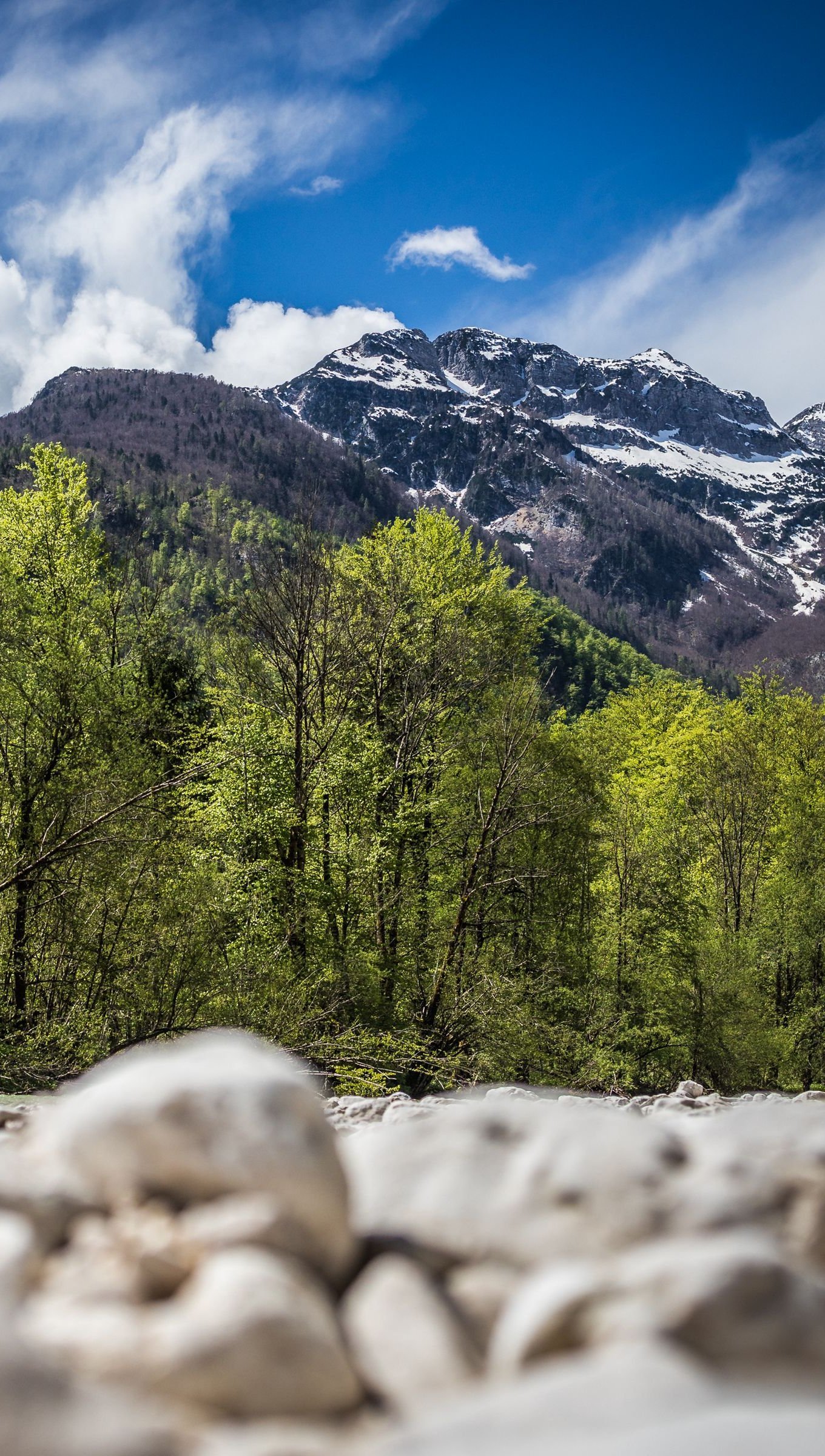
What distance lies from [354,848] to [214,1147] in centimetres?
1150

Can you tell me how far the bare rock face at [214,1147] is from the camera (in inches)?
77.1

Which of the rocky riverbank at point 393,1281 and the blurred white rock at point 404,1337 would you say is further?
the blurred white rock at point 404,1337

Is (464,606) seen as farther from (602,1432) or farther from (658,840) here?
(602,1432)

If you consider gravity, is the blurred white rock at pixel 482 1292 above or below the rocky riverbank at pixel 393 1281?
below

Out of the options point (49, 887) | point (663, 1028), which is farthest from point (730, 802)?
point (49, 887)

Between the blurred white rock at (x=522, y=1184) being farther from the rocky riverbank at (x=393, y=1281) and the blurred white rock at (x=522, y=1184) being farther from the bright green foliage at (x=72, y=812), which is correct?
the bright green foliage at (x=72, y=812)

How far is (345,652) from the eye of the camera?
1577 cm

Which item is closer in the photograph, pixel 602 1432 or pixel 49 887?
pixel 602 1432

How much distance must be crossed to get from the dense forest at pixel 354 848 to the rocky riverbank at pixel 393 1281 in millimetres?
5462

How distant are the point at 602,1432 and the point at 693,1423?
0.15m

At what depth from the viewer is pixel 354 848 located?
13438 mm

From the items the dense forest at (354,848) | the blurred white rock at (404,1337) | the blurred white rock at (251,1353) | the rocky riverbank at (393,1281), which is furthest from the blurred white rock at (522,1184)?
the dense forest at (354,848)

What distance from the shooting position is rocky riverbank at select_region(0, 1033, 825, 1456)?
131 centimetres

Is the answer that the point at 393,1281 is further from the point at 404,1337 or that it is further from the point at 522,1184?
the point at 522,1184
